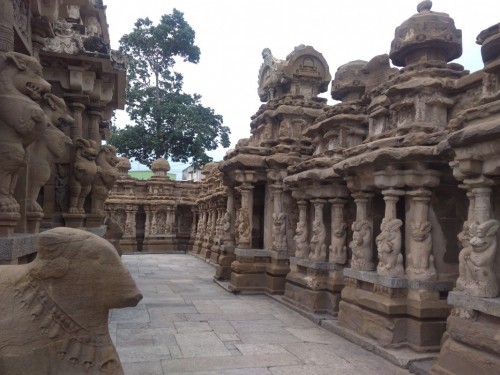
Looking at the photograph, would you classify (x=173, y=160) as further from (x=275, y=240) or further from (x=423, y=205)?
(x=423, y=205)

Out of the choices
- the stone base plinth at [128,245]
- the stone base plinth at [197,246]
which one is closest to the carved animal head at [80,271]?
the stone base plinth at [197,246]

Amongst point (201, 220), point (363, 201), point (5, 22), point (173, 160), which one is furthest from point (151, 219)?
point (5, 22)

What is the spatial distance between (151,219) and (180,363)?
1643 centimetres

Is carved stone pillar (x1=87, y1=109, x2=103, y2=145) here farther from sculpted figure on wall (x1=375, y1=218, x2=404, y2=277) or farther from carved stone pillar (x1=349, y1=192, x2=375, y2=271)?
sculpted figure on wall (x1=375, y1=218, x2=404, y2=277)

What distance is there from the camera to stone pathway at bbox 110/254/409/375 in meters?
5.13

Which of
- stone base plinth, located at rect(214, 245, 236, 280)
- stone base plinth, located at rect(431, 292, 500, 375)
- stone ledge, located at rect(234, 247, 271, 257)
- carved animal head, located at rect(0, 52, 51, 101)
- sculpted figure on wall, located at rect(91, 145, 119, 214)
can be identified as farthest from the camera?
stone base plinth, located at rect(214, 245, 236, 280)

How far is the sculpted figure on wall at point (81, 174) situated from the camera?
22.6ft

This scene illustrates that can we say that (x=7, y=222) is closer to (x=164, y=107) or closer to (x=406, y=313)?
(x=406, y=313)

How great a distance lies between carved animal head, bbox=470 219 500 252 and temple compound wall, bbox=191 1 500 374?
1 cm

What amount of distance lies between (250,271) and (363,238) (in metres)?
4.38

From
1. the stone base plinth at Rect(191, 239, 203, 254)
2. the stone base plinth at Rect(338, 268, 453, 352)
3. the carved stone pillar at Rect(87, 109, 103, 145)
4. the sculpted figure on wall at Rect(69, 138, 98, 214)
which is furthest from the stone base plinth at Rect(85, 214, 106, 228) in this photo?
the stone base plinth at Rect(191, 239, 203, 254)

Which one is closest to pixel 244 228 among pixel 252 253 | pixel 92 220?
pixel 252 253

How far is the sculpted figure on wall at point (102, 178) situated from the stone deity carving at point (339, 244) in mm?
3954

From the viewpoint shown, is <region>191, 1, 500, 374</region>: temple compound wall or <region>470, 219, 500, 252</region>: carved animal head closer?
<region>470, 219, 500, 252</region>: carved animal head
